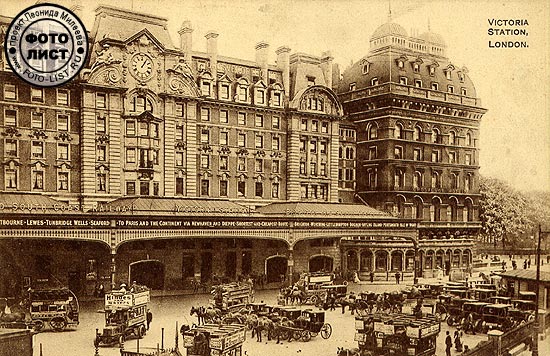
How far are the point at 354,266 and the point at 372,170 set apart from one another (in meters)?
7.73

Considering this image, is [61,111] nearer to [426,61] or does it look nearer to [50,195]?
[50,195]

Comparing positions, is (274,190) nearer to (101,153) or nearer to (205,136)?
(205,136)

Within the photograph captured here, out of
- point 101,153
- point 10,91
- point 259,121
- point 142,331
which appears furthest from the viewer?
point 259,121

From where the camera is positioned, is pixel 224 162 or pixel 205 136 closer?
pixel 205 136

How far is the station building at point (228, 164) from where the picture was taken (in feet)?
99.6

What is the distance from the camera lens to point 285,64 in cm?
4056

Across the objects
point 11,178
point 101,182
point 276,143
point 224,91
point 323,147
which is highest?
point 224,91

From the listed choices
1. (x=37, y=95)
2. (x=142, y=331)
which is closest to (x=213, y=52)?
(x=37, y=95)

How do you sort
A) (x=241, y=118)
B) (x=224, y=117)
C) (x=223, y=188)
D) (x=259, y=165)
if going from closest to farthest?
(x=224, y=117), (x=223, y=188), (x=241, y=118), (x=259, y=165)

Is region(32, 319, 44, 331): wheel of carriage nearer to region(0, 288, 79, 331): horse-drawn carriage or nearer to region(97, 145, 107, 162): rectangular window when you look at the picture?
region(0, 288, 79, 331): horse-drawn carriage

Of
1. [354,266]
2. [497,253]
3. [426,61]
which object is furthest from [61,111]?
[497,253]

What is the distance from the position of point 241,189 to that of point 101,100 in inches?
413

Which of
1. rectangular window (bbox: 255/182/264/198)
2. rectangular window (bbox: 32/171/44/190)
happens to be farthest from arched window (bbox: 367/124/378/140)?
rectangular window (bbox: 32/171/44/190)

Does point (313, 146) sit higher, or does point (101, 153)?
point (313, 146)
